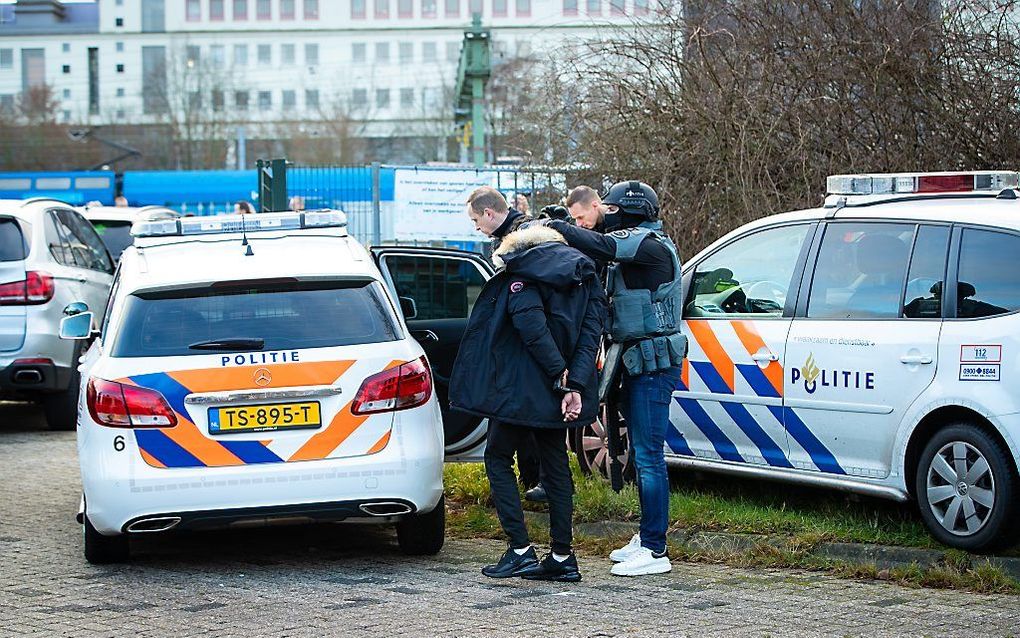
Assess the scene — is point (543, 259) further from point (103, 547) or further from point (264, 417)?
point (103, 547)

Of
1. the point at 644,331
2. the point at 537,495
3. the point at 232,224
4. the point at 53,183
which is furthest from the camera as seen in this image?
the point at 53,183

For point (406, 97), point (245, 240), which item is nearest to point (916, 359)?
point (245, 240)

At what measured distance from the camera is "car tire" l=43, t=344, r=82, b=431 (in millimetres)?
12023

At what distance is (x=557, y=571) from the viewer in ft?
21.0

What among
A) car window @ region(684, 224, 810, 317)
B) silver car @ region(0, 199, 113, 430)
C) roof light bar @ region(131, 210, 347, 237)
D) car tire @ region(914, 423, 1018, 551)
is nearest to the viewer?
car tire @ region(914, 423, 1018, 551)

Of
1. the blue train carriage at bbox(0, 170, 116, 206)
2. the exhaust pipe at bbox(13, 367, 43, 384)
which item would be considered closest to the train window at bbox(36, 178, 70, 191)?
the blue train carriage at bbox(0, 170, 116, 206)

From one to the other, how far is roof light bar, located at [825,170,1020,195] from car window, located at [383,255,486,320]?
2.14m

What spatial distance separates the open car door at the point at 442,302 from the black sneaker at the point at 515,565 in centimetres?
160

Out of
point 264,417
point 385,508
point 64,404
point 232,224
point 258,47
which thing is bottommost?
point 64,404

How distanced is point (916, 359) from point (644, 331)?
3.96ft

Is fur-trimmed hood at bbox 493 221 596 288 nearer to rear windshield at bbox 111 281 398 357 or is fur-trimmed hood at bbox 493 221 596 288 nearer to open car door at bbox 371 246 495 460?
rear windshield at bbox 111 281 398 357

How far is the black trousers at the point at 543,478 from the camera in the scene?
644cm

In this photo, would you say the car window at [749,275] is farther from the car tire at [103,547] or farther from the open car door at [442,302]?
the car tire at [103,547]

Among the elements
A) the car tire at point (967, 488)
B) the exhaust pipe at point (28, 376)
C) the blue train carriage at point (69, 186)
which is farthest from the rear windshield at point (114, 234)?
the blue train carriage at point (69, 186)
